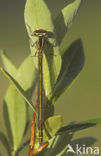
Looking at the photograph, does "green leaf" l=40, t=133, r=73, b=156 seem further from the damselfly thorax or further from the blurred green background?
the blurred green background

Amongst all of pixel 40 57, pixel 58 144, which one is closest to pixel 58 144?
pixel 58 144

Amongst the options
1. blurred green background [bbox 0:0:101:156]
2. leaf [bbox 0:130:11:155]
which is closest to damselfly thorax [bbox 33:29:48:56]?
leaf [bbox 0:130:11:155]

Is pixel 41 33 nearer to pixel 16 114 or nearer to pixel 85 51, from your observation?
pixel 16 114

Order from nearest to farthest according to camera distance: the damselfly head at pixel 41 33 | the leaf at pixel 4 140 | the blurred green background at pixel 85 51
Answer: the damselfly head at pixel 41 33 → the leaf at pixel 4 140 → the blurred green background at pixel 85 51

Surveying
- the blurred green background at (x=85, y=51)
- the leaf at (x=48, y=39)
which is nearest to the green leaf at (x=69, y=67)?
the leaf at (x=48, y=39)

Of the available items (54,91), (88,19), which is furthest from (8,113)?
(88,19)

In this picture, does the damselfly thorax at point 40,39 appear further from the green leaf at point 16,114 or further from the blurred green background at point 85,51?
the blurred green background at point 85,51

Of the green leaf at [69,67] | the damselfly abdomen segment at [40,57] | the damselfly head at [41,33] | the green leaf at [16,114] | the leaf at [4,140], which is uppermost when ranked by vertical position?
the damselfly head at [41,33]
